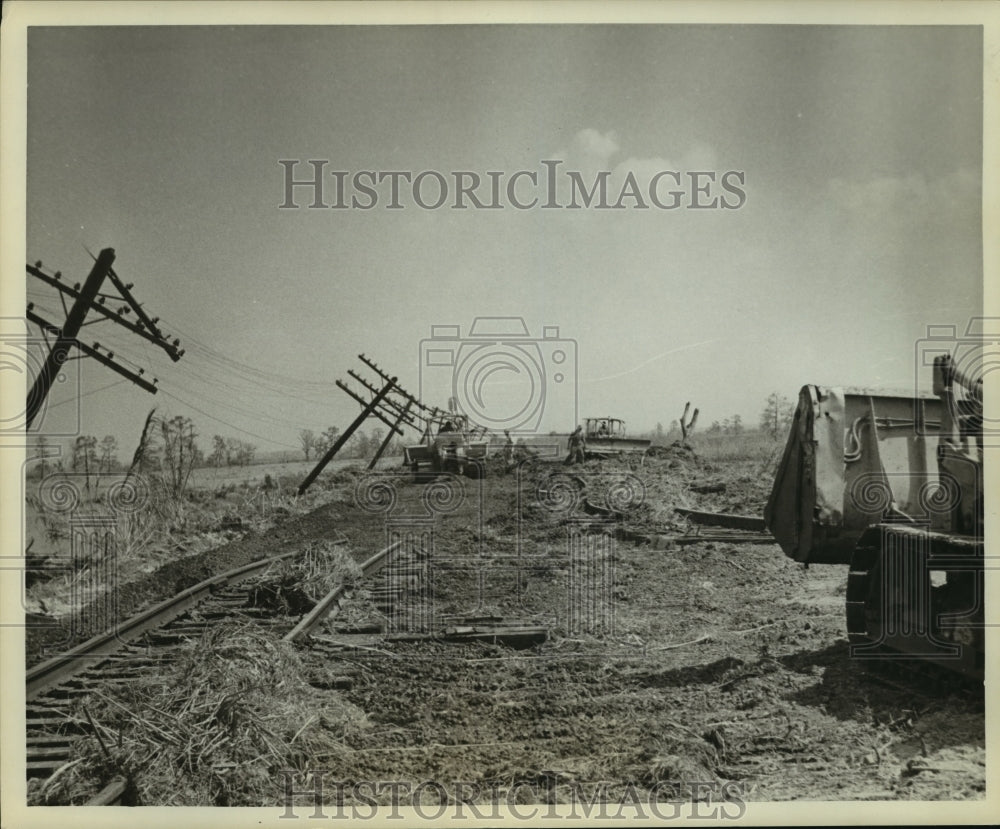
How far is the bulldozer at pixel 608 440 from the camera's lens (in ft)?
31.2

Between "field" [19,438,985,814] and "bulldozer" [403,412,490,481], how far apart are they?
1311 millimetres

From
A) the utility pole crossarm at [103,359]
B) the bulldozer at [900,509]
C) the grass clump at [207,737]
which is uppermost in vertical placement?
the utility pole crossarm at [103,359]

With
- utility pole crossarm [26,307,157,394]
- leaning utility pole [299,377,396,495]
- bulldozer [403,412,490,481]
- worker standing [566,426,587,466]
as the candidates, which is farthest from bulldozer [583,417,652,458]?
utility pole crossarm [26,307,157,394]

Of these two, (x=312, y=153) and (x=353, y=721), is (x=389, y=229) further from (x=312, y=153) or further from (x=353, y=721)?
(x=353, y=721)

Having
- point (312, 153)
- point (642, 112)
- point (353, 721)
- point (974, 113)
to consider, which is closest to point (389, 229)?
point (312, 153)

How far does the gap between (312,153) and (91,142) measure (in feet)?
5.73

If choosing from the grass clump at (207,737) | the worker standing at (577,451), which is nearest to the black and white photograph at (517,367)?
the grass clump at (207,737)

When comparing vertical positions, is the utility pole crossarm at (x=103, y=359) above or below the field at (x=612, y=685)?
above

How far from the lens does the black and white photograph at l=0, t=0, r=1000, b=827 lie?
15.8ft

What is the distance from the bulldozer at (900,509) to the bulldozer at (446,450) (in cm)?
386

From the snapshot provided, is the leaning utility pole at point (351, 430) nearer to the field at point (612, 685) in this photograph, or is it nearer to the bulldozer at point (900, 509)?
the field at point (612, 685)

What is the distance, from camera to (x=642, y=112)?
5.90m

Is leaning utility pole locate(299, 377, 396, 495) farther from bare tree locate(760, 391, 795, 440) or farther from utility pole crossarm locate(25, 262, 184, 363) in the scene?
bare tree locate(760, 391, 795, 440)

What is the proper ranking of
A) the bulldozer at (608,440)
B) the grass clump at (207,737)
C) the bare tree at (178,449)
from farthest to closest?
the bulldozer at (608,440) → the bare tree at (178,449) → the grass clump at (207,737)
